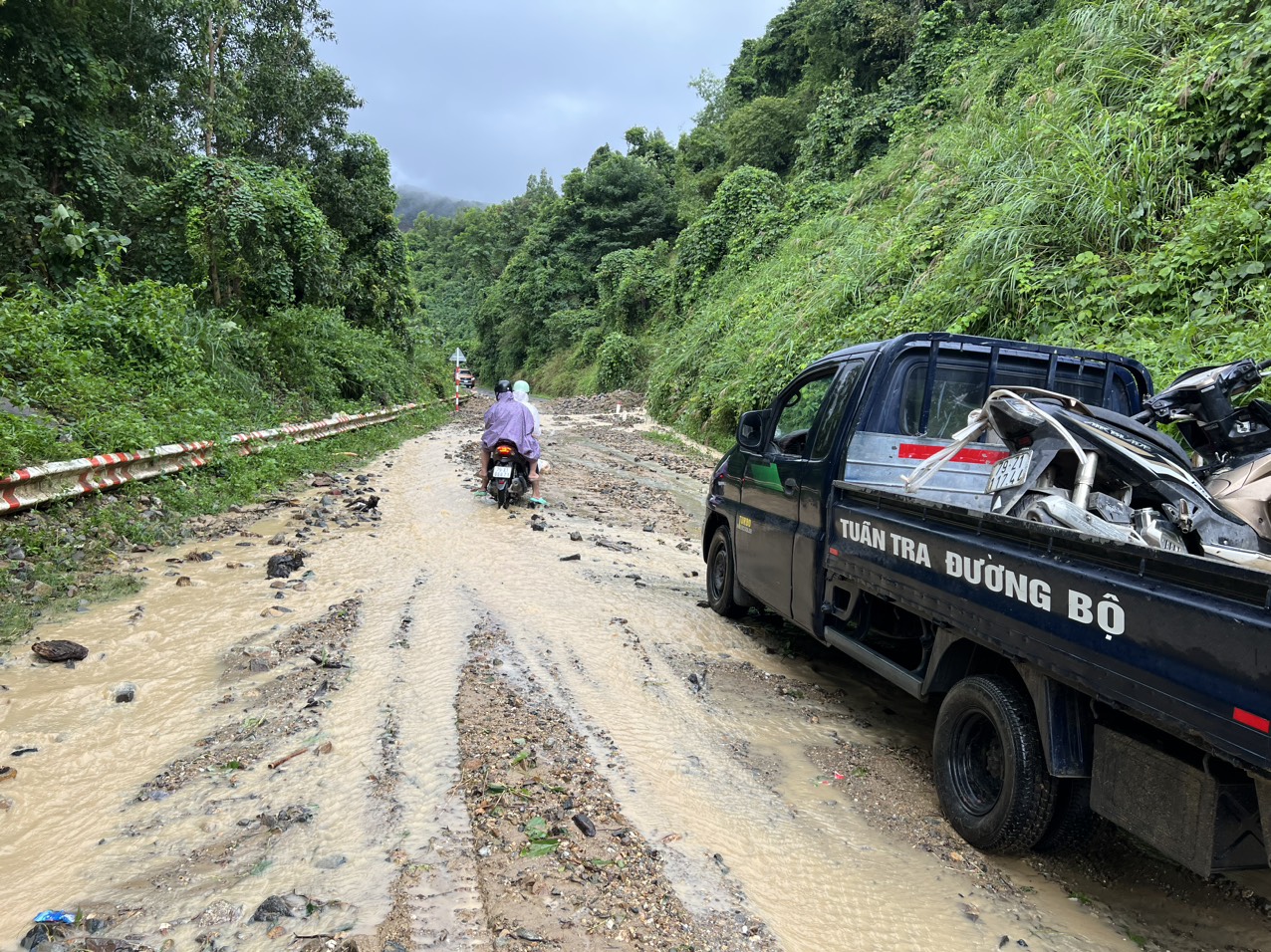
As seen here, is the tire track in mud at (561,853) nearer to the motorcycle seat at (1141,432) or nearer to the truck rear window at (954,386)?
the truck rear window at (954,386)

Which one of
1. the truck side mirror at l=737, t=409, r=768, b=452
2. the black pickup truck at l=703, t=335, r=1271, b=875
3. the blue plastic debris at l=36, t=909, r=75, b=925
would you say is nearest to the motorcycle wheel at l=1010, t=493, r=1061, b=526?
the black pickup truck at l=703, t=335, r=1271, b=875

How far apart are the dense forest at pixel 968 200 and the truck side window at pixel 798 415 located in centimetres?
386

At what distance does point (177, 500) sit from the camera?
26.2 feet

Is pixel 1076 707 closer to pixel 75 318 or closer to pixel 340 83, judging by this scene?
pixel 75 318

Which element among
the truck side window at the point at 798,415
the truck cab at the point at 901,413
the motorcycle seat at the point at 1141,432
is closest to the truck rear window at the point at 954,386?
the truck cab at the point at 901,413

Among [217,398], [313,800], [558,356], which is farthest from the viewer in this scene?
[558,356]

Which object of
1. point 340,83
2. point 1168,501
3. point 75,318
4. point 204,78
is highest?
point 340,83

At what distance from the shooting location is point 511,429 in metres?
9.82

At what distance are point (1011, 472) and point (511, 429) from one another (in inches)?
278

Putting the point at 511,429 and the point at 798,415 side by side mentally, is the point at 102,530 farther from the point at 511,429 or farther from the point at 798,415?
the point at 798,415

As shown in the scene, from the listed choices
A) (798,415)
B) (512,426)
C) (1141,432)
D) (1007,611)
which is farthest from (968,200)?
(1007,611)

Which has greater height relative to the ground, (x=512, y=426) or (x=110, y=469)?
(x=512, y=426)

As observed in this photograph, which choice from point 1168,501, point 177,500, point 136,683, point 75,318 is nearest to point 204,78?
point 75,318

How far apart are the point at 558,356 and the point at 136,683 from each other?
4479cm
